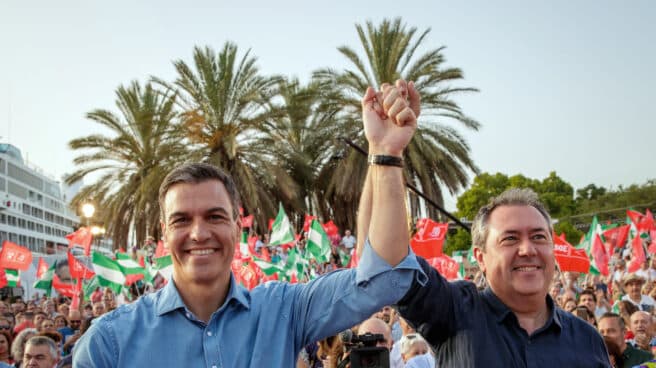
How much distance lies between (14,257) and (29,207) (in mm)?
76787

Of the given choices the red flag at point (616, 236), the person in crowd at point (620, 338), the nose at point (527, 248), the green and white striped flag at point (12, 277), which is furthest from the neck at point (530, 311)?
the green and white striped flag at point (12, 277)

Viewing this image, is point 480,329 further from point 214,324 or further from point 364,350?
point 214,324

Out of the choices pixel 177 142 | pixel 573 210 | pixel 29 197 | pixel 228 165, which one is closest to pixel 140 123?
pixel 177 142

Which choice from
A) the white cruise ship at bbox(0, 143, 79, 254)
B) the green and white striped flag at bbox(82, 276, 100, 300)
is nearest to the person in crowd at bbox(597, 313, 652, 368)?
the green and white striped flag at bbox(82, 276, 100, 300)

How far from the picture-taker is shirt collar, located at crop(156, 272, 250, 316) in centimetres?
198

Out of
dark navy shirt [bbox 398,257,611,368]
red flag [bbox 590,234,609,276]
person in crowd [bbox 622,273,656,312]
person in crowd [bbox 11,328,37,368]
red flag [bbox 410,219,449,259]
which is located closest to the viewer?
dark navy shirt [bbox 398,257,611,368]

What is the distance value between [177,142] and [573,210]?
137 feet

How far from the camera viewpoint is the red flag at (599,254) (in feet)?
41.0

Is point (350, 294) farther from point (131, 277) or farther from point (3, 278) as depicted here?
point (3, 278)

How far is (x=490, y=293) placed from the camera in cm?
266

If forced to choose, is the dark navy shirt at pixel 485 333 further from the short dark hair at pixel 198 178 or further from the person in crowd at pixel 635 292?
the person in crowd at pixel 635 292

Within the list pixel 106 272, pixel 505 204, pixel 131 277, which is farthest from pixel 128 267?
pixel 505 204

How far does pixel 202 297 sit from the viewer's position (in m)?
2.03

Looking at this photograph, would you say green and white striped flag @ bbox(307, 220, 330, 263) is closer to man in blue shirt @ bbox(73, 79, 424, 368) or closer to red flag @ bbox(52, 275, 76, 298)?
red flag @ bbox(52, 275, 76, 298)
